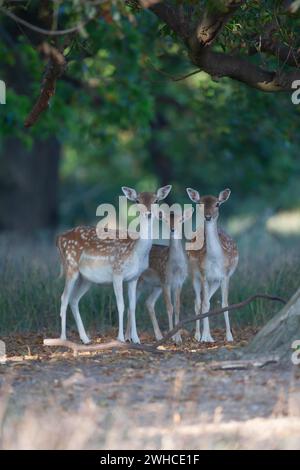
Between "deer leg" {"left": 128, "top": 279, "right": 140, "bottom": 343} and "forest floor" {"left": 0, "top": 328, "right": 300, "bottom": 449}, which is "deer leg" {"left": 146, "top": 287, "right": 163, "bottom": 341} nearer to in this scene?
"deer leg" {"left": 128, "top": 279, "right": 140, "bottom": 343}

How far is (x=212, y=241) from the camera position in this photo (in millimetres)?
11281

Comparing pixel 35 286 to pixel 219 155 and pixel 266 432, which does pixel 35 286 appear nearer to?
pixel 266 432

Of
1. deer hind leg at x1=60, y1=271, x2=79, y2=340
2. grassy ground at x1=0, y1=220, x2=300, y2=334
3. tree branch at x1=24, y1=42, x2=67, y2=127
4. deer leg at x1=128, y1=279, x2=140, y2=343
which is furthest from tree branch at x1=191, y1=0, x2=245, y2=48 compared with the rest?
grassy ground at x1=0, y1=220, x2=300, y2=334

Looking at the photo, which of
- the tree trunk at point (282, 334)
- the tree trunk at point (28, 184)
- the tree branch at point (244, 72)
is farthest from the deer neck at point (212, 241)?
the tree trunk at point (28, 184)

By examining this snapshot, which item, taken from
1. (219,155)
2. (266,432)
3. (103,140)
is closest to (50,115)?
(103,140)

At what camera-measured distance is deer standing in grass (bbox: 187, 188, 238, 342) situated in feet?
37.0

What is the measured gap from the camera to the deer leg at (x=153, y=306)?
11.4 metres

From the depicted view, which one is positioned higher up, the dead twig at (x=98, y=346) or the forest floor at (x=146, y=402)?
the dead twig at (x=98, y=346)

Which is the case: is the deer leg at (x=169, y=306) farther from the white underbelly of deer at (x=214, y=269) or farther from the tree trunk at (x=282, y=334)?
the tree trunk at (x=282, y=334)

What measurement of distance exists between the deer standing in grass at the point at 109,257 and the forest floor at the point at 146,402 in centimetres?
161

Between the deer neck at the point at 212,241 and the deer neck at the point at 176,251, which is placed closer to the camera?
the deer neck at the point at 212,241

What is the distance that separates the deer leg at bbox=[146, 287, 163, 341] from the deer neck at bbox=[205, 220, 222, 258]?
95cm

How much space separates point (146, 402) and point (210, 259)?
13.0ft
